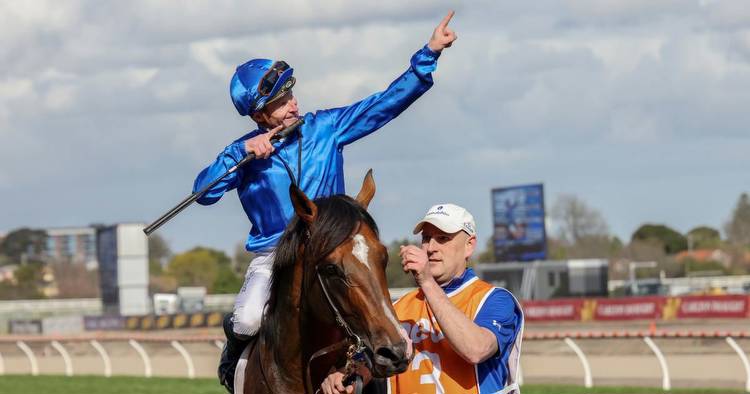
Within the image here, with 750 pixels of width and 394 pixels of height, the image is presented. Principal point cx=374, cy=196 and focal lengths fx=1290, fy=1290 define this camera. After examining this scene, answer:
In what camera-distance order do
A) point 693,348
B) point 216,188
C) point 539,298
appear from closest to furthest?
point 216,188
point 693,348
point 539,298

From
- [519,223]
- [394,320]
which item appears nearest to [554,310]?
[519,223]

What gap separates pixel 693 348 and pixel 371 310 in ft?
45.1

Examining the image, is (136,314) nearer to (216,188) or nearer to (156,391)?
(156,391)

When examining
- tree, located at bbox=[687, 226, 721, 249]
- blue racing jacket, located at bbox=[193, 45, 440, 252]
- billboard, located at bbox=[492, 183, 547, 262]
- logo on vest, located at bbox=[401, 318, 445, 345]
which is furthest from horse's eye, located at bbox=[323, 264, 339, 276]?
tree, located at bbox=[687, 226, 721, 249]

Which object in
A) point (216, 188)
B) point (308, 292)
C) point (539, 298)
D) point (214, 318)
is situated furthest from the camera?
point (539, 298)

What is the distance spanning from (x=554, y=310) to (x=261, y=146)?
39.8 metres

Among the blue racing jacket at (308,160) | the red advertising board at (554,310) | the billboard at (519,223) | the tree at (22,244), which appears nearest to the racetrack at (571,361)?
the blue racing jacket at (308,160)

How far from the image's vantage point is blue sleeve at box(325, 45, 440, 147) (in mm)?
5471

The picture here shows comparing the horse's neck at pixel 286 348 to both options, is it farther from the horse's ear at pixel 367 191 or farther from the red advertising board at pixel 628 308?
the red advertising board at pixel 628 308

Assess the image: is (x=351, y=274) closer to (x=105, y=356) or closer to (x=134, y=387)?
(x=134, y=387)

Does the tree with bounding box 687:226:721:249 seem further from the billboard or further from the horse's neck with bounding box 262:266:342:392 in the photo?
the horse's neck with bounding box 262:266:342:392

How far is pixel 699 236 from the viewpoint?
112875 mm

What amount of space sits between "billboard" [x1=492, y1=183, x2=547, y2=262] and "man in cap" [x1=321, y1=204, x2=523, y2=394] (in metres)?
46.1

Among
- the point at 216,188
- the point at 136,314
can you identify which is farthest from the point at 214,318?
the point at 216,188
